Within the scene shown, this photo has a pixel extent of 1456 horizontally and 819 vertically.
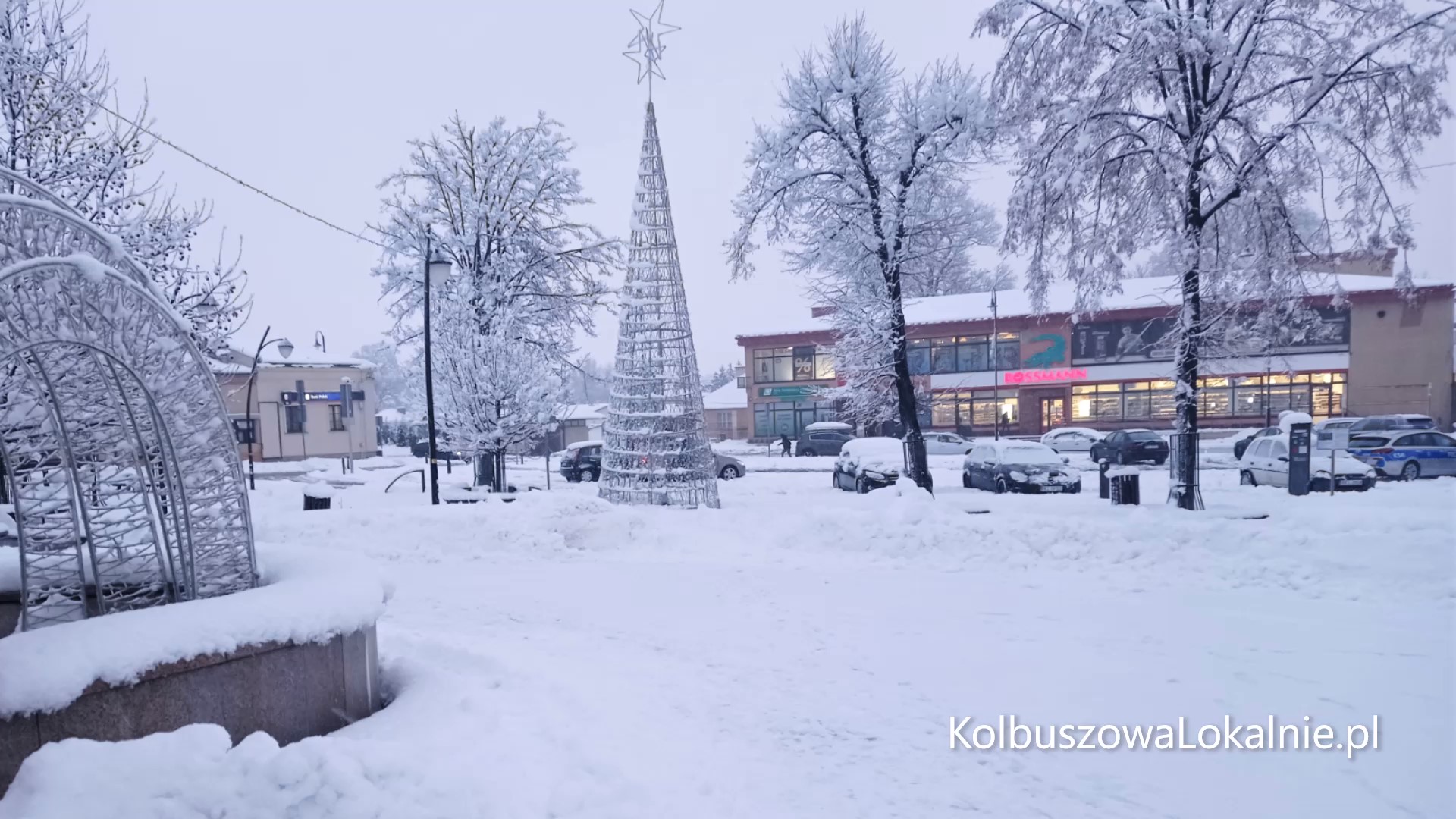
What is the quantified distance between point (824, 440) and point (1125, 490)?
832 inches

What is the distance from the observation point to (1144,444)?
87.5 feet

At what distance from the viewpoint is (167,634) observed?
3.99m

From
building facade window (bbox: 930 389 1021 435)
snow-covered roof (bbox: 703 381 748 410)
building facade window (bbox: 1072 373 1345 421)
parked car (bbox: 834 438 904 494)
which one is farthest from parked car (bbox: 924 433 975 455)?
snow-covered roof (bbox: 703 381 748 410)

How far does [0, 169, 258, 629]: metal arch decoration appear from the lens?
407 cm

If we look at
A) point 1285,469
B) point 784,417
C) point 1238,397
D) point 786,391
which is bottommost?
point 1285,469

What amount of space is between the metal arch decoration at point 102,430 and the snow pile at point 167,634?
2.20 ft

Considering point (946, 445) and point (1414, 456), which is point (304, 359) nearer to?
point (946, 445)

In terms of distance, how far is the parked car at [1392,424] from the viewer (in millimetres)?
25312

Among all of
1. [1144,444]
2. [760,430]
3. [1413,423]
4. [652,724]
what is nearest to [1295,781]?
[652,724]

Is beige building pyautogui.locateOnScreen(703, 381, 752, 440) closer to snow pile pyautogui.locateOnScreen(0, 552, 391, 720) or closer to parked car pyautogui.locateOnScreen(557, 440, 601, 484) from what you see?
parked car pyautogui.locateOnScreen(557, 440, 601, 484)

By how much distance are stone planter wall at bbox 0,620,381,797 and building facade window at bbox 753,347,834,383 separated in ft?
129

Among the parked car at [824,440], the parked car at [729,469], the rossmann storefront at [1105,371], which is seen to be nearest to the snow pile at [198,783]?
the parked car at [729,469]

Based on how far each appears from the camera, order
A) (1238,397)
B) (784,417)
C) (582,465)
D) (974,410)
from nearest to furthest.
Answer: (582,465) < (1238,397) < (974,410) < (784,417)

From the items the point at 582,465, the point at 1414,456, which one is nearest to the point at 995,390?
the point at 1414,456
